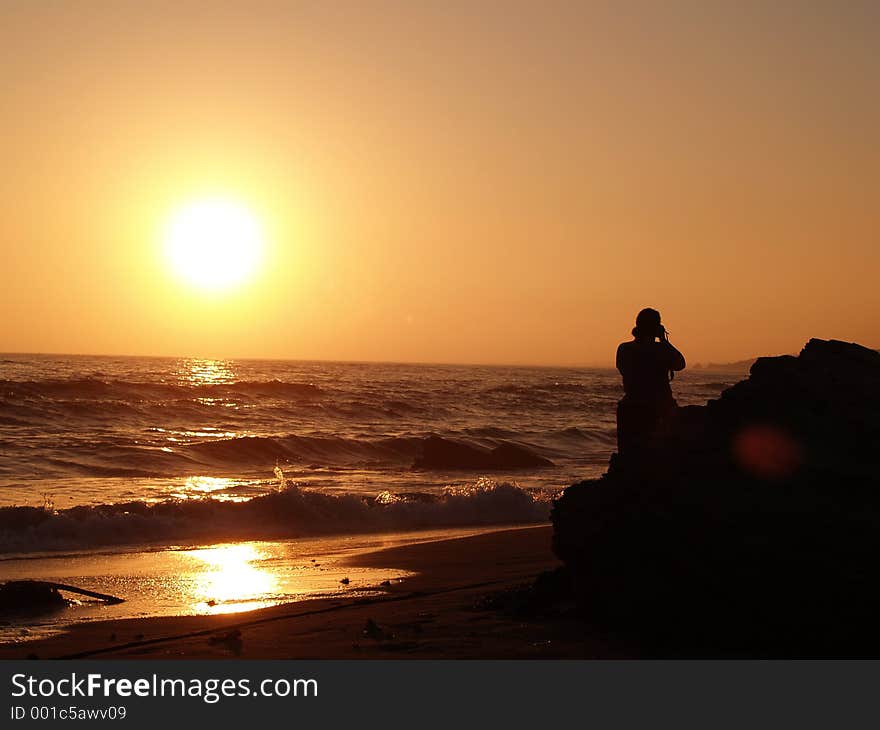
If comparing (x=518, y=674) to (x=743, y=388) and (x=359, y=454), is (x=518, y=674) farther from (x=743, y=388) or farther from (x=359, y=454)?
(x=359, y=454)

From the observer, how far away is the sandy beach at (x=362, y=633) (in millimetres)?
6203

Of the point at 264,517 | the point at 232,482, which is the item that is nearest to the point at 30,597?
the point at 264,517

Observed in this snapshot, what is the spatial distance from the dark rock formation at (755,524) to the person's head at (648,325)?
77 cm

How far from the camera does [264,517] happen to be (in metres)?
15.9

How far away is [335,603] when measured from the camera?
8617 millimetres

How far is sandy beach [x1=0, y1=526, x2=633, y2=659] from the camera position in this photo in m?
6.20

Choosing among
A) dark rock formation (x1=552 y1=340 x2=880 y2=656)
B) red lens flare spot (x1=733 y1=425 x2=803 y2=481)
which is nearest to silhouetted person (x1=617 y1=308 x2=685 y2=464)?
A: dark rock formation (x1=552 y1=340 x2=880 y2=656)

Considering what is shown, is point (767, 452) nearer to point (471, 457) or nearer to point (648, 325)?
point (648, 325)

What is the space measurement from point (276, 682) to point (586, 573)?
2.43 metres

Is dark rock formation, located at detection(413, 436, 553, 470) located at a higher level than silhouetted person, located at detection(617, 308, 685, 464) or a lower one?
lower

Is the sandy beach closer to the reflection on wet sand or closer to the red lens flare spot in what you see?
the reflection on wet sand

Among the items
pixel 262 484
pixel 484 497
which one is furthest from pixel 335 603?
pixel 262 484

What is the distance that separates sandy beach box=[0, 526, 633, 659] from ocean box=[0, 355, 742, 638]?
95 centimetres

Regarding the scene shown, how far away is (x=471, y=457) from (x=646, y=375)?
19.2 metres
